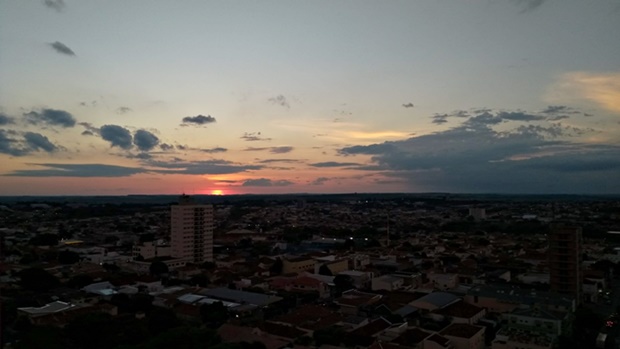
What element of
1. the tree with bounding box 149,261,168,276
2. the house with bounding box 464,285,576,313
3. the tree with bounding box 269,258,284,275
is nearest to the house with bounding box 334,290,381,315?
the house with bounding box 464,285,576,313

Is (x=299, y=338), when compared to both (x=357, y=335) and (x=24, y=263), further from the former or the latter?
(x=24, y=263)

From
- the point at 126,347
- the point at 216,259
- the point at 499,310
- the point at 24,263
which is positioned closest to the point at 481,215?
the point at 216,259

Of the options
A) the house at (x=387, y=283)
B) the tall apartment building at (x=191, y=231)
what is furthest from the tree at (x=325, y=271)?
the tall apartment building at (x=191, y=231)

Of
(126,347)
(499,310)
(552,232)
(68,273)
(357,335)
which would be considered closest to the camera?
(126,347)

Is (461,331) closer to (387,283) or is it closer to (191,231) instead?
(387,283)

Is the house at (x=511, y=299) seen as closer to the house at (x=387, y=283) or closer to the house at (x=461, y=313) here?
the house at (x=461, y=313)

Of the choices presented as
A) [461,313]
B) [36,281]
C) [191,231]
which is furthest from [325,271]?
[36,281]

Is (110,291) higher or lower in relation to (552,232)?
lower
